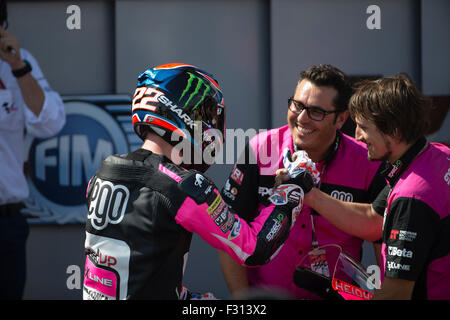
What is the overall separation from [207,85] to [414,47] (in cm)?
365

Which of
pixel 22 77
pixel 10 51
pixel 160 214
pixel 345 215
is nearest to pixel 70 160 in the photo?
pixel 22 77

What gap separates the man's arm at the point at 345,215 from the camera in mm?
2641

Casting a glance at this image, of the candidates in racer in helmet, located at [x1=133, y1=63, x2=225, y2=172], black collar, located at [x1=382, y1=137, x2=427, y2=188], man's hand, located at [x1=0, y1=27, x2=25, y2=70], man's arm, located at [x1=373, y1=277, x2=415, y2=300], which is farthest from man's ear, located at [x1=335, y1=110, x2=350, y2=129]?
man's hand, located at [x1=0, y1=27, x2=25, y2=70]

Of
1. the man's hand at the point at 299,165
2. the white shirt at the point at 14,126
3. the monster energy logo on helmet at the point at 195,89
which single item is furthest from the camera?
the white shirt at the point at 14,126

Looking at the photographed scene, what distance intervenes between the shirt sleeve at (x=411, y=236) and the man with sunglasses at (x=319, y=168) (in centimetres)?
80

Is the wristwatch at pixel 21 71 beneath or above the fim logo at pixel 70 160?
above

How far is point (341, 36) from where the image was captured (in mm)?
5047

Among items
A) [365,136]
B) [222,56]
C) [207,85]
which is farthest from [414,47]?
[207,85]

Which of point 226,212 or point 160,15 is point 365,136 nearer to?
point 226,212

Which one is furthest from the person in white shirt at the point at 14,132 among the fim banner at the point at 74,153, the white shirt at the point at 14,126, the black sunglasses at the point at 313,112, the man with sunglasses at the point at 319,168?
the black sunglasses at the point at 313,112

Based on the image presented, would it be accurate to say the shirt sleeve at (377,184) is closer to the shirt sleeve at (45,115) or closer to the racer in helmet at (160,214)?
the racer in helmet at (160,214)

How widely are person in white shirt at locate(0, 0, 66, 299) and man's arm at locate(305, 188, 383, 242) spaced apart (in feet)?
7.37

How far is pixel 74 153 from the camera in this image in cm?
511

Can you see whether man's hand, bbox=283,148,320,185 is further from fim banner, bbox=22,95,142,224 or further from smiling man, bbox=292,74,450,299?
fim banner, bbox=22,95,142,224
